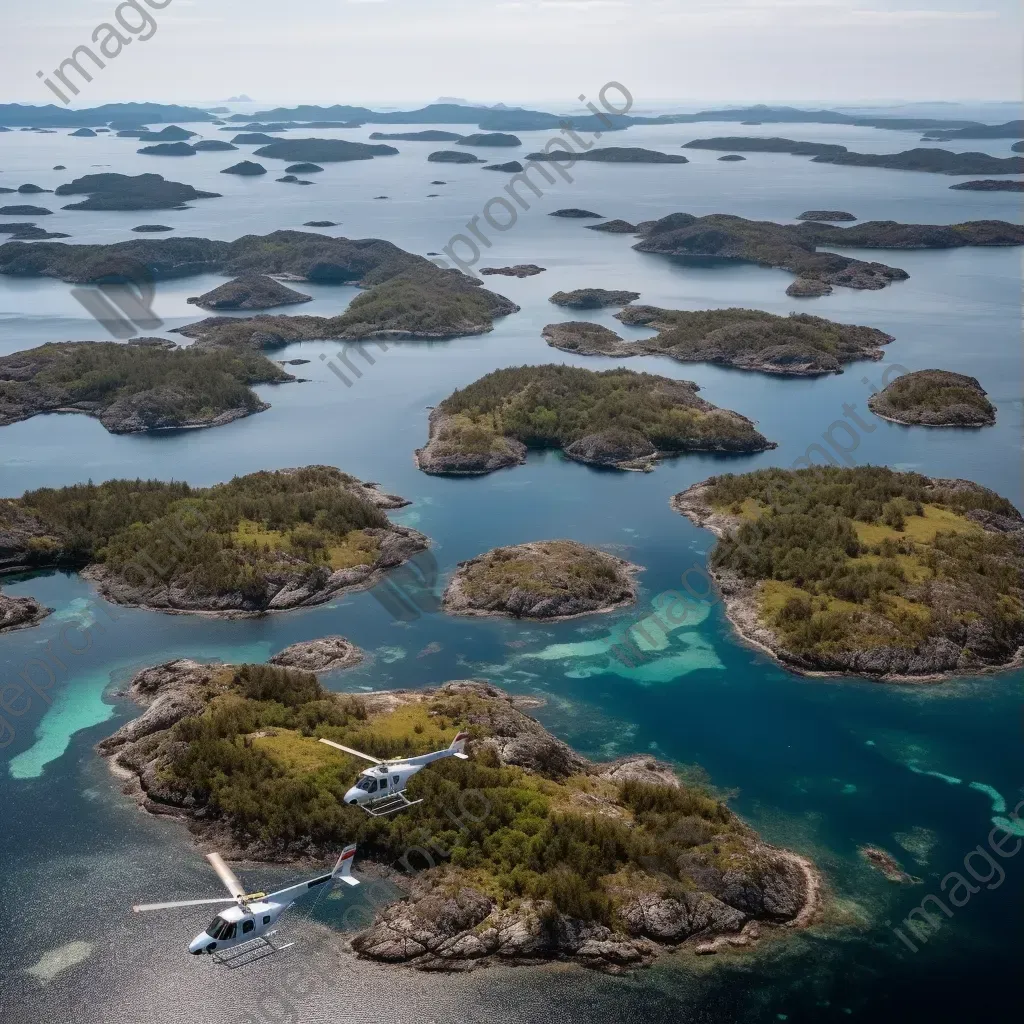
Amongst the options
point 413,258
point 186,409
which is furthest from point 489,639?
point 413,258

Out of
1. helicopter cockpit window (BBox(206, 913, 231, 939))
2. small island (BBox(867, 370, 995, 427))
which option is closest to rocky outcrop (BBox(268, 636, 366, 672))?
helicopter cockpit window (BBox(206, 913, 231, 939))

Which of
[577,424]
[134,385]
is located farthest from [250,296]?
[577,424]

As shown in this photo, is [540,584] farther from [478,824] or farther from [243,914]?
[243,914]

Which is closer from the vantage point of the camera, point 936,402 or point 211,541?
point 211,541

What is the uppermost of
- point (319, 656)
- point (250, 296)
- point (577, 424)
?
point (250, 296)

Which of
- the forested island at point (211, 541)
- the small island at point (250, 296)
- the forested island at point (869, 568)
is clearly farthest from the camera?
the small island at point (250, 296)

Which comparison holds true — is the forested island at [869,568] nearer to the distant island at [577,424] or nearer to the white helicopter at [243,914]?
the distant island at [577,424]

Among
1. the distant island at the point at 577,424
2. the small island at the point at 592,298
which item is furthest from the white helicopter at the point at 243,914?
the small island at the point at 592,298

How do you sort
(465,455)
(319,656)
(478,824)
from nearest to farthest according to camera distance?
(478,824), (319,656), (465,455)
